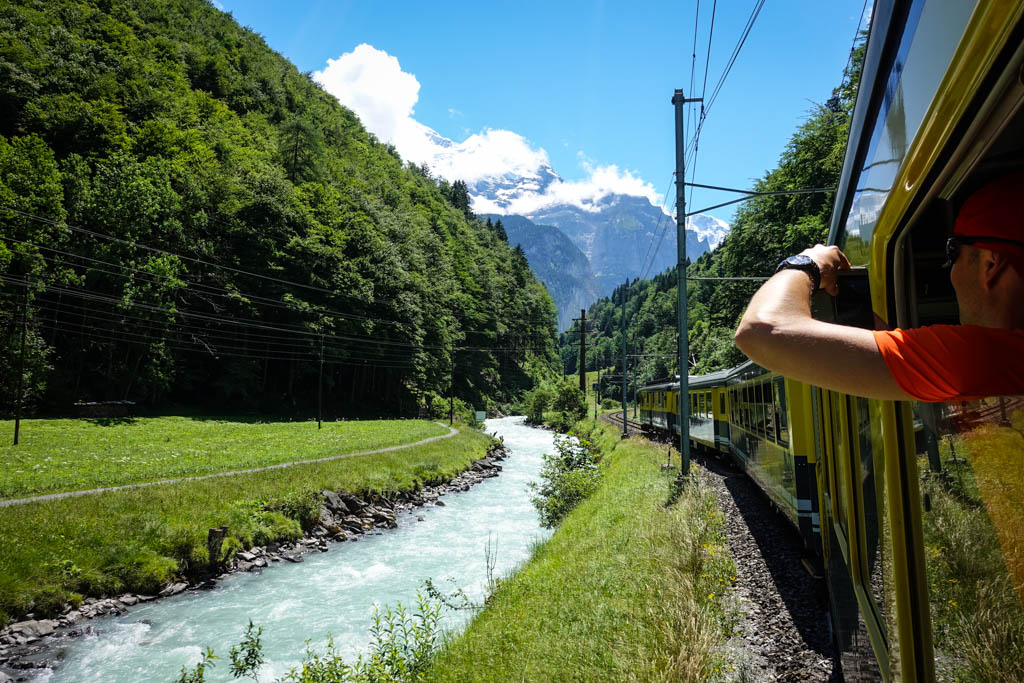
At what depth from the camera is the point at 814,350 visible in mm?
1054

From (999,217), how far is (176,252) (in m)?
54.4

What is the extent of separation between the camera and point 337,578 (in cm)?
1527

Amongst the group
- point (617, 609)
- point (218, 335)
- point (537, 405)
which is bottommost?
point (617, 609)

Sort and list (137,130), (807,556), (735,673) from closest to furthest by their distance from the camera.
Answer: (735,673)
(807,556)
(137,130)

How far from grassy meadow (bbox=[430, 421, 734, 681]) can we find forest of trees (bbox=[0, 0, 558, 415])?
25.8 meters

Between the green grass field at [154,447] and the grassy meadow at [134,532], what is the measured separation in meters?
2.73

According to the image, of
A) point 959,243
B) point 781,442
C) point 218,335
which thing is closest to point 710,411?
point 781,442

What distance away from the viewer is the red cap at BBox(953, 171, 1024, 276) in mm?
1145

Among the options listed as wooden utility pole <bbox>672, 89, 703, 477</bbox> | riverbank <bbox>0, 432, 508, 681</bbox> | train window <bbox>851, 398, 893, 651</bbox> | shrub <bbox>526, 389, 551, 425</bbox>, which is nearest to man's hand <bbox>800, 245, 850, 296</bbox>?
train window <bbox>851, 398, 893, 651</bbox>

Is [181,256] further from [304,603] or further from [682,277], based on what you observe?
[682,277]

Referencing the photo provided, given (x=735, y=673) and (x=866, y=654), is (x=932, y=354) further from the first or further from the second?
(x=735, y=673)

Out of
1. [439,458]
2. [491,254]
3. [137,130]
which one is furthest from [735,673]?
[491,254]

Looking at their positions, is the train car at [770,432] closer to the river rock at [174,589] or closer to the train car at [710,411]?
the train car at [710,411]

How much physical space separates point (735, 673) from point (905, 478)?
4.89 m
